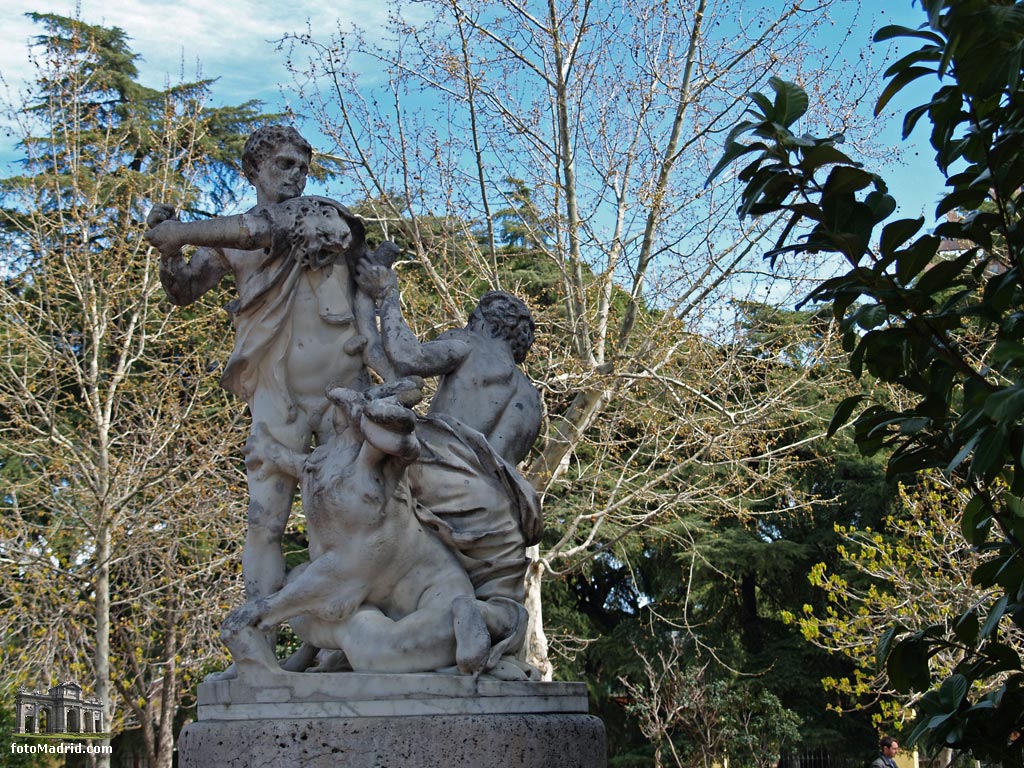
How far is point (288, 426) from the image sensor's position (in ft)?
16.3

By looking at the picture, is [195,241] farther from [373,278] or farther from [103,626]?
[103,626]

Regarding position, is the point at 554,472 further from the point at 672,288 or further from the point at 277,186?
the point at 277,186

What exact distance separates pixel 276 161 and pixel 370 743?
8.32ft

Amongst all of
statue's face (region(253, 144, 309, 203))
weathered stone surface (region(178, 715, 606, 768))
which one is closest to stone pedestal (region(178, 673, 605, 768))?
weathered stone surface (region(178, 715, 606, 768))

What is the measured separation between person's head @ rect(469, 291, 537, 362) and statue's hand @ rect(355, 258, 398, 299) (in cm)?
48

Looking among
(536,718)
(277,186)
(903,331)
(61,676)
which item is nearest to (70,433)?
(61,676)

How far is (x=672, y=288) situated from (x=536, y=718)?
31.8 ft

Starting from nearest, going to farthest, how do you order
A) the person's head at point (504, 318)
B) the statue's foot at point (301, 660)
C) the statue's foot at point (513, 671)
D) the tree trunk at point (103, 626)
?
the statue's foot at point (513, 671) → the statue's foot at point (301, 660) → the person's head at point (504, 318) → the tree trunk at point (103, 626)

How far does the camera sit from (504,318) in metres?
5.49

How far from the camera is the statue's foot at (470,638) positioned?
14.2ft

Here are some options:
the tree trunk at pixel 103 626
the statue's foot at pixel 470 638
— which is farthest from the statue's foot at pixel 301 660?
the tree trunk at pixel 103 626

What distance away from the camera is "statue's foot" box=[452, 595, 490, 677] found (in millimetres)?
4316

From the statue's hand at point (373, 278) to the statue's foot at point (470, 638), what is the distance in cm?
145

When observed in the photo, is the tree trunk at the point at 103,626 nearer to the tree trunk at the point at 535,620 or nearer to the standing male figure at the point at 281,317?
the tree trunk at the point at 535,620
